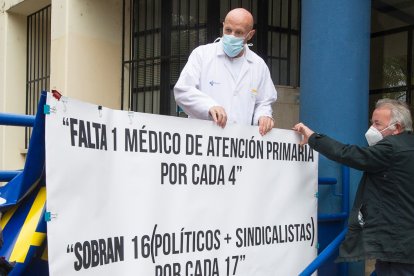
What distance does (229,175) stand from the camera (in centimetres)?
254

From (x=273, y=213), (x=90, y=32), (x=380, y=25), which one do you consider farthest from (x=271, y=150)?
(x=380, y=25)

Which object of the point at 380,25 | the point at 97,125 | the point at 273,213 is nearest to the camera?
the point at 97,125

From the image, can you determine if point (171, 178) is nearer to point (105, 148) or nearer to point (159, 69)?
point (105, 148)

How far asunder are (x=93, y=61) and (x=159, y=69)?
0.87 metres

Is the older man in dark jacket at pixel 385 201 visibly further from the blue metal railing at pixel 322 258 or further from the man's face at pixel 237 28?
the man's face at pixel 237 28

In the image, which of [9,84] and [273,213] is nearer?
[273,213]

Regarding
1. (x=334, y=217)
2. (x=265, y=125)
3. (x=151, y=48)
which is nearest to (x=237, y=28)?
(x=265, y=125)

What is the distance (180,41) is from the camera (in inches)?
270

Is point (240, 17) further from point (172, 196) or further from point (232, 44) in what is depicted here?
point (172, 196)

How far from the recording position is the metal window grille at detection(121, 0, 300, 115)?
6762 mm

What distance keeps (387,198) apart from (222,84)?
1080 millimetres

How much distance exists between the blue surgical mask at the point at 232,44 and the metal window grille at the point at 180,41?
3.83m

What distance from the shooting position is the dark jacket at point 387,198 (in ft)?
8.04

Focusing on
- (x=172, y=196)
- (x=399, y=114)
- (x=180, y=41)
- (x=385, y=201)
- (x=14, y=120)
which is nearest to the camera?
(x=14, y=120)
